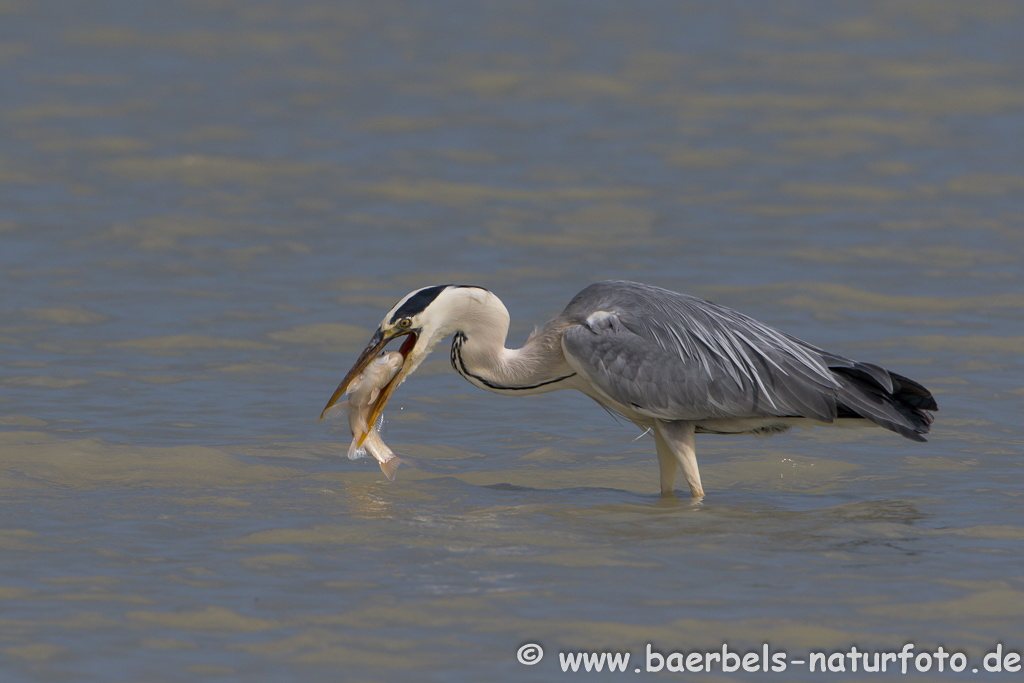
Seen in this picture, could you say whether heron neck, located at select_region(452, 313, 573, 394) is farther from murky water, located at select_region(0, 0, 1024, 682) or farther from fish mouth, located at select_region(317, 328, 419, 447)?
murky water, located at select_region(0, 0, 1024, 682)

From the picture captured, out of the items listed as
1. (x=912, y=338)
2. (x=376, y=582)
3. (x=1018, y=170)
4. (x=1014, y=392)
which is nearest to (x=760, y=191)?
(x=1018, y=170)

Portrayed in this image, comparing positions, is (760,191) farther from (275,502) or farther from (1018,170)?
(275,502)

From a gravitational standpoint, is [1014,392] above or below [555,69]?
below

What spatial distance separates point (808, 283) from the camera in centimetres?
1556

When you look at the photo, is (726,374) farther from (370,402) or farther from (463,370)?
(370,402)

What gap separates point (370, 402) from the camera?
353 inches

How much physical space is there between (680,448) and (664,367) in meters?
0.51

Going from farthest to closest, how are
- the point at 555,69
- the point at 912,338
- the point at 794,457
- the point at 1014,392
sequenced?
the point at 555,69 < the point at 912,338 < the point at 1014,392 < the point at 794,457

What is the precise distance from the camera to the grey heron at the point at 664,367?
898cm

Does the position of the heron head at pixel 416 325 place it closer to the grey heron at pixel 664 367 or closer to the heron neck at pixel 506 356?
the grey heron at pixel 664 367

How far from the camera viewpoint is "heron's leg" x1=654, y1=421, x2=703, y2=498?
9039 millimetres

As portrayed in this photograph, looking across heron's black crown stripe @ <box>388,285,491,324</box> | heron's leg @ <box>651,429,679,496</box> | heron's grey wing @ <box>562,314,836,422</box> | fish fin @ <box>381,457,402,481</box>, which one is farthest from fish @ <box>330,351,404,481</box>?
heron's leg @ <box>651,429,679,496</box>

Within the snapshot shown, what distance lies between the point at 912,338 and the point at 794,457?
385 cm

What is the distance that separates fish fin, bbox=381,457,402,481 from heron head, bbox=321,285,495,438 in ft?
0.86
